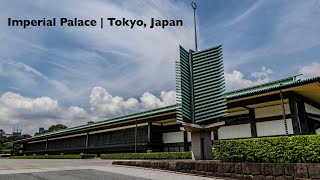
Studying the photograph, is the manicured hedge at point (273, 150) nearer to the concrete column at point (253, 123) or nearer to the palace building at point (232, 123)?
the palace building at point (232, 123)

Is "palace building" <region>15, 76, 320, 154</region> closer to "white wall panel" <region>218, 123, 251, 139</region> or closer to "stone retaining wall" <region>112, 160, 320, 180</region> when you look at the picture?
"white wall panel" <region>218, 123, 251, 139</region>

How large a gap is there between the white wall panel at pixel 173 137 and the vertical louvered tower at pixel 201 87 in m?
16.7

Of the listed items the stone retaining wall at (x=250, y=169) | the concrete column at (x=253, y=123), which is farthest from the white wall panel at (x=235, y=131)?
the stone retaining wall at (x=250, y=169)

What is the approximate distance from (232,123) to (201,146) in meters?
12.8

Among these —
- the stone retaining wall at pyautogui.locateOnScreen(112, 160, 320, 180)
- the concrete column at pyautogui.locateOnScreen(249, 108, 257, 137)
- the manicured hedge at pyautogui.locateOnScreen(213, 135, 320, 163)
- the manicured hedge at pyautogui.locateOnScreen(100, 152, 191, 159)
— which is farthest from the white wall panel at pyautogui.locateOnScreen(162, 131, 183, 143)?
the manicured hedge at pyautogui.locateOnScreen(213, 135, 320, 163)

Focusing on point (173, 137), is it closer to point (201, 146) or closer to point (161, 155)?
point (161, 155)

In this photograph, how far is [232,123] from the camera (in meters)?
25.6

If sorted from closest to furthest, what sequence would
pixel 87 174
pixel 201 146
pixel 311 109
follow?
pixel 87 174, pixel 201 146, pixel 311 109

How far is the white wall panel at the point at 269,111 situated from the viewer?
22.0 metres

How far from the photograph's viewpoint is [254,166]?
9922 millimetres

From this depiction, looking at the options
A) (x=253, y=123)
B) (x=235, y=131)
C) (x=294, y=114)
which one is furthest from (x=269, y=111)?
(x=235, y=131)

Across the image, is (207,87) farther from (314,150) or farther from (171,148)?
(171,148)

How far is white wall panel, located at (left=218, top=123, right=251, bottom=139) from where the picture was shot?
24.3 m

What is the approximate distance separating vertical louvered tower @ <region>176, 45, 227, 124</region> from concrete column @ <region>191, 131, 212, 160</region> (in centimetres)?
77
